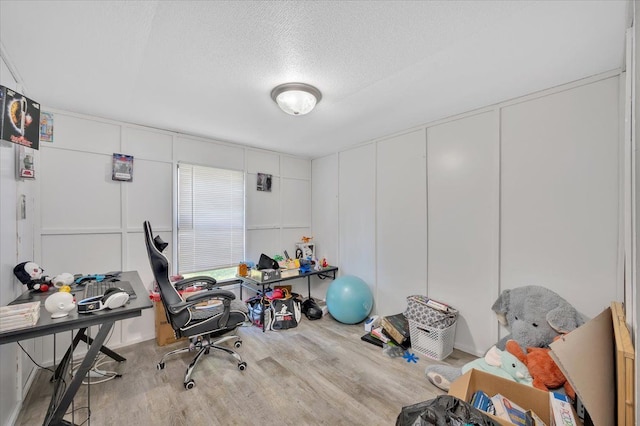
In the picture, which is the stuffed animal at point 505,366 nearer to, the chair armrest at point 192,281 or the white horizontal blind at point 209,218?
the chair armrest at point 192,281

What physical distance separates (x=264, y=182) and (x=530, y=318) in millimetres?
3417

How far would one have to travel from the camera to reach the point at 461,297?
263cm

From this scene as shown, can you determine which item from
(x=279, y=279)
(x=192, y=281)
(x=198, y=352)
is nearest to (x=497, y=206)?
(x=279, y=279)

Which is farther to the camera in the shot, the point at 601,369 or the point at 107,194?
the point at 107,194

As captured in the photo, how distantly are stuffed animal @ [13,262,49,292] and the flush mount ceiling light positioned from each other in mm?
2197

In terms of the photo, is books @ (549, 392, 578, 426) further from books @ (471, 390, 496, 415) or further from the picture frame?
the picture frame

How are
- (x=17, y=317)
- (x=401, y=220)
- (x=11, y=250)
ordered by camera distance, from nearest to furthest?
(x=17, y=317), (x=11, y=250), (x=401, y=220)

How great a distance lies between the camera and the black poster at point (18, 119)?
4.73 feet

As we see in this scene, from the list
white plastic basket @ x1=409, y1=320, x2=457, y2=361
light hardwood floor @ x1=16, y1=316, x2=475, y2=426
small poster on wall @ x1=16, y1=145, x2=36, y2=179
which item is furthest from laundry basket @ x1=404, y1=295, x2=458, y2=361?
small poster on wall @ x1=16, y1=145, x2=36, y2=179

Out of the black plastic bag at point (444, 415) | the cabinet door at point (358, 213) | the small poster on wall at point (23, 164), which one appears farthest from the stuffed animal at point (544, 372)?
the small poster on wall at point (23, 164)

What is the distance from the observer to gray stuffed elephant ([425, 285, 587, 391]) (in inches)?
74.0

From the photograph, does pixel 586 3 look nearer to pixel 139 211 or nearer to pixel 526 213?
pixel 526 213

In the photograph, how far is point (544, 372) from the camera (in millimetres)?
1650

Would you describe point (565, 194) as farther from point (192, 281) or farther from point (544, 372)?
point (192, 281)
